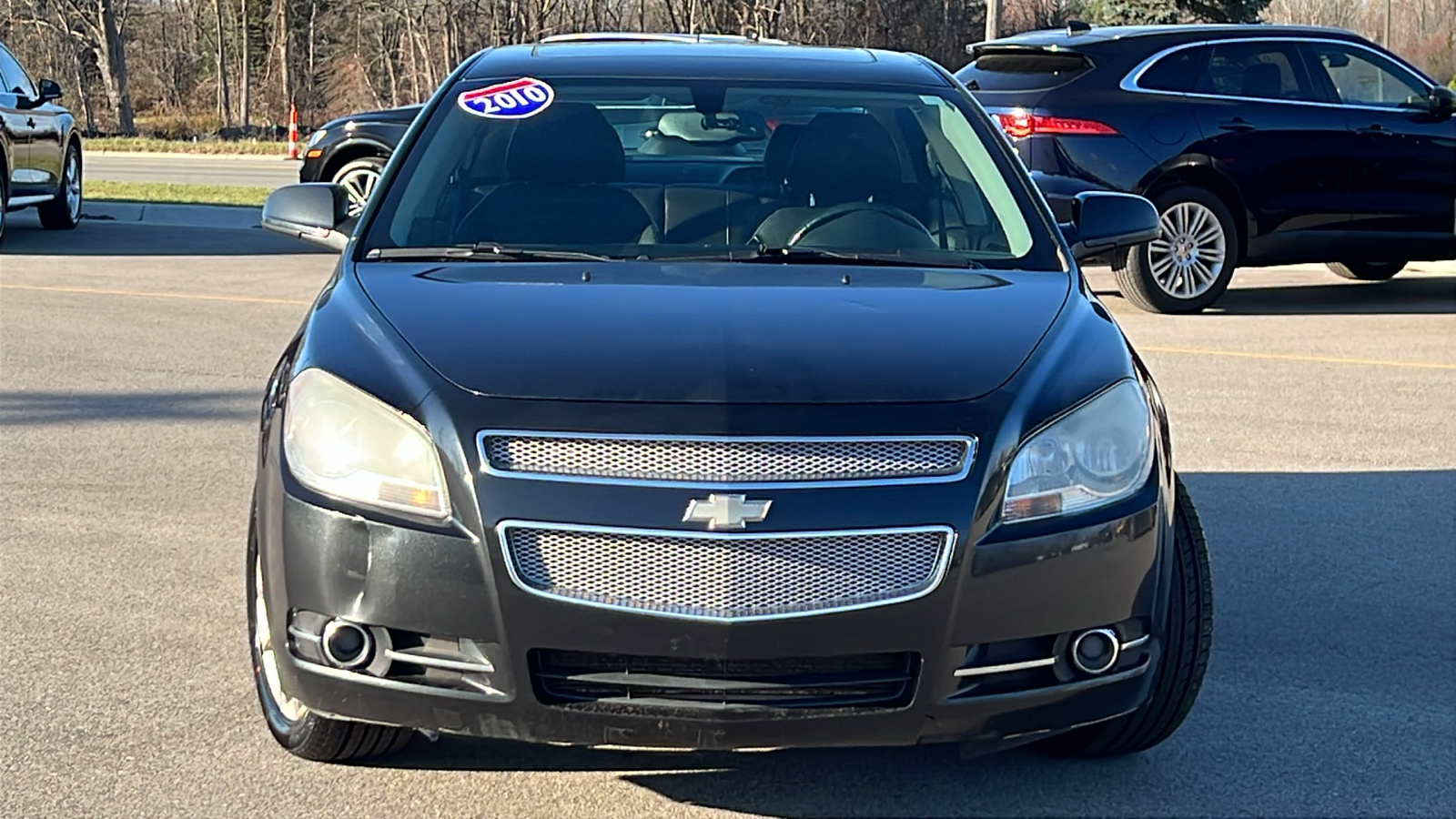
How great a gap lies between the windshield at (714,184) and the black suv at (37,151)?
11.3 metres

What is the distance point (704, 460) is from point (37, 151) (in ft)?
45.4

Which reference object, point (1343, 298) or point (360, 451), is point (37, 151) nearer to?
point (1343, 298)

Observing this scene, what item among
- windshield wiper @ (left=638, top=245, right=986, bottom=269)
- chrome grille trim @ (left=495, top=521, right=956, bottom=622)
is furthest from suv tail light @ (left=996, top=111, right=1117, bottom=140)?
chrome grille trim @ (left=495, top=521, right=956, bottom=622)

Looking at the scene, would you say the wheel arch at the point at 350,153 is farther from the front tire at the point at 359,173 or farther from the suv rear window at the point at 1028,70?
the suv rear window at the point at 1028,70

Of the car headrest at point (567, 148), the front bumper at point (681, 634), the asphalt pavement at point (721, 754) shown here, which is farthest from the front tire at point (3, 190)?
the front bumper at point (681, 634)

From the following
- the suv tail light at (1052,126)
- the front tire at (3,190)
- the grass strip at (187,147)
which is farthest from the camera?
the grass strip at (187,147)

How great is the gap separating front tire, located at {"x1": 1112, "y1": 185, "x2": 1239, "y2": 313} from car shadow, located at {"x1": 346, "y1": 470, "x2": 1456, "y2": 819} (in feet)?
21.2

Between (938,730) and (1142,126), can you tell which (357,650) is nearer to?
(938,730)

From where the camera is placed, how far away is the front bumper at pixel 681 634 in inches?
122

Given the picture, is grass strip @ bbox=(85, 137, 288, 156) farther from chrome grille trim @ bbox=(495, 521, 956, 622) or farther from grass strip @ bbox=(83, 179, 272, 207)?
chrome grille trim @ bbox=(495, 521, 956, 622)

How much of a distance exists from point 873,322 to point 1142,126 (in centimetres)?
826

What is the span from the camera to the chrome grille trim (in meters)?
3.07

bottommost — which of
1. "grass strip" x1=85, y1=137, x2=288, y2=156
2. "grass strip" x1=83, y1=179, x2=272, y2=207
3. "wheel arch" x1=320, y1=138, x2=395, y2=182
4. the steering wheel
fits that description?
"grass strip" x1=85, y1=137, x2=288, y2=156

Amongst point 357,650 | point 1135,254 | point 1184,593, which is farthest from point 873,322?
point 1135,254
